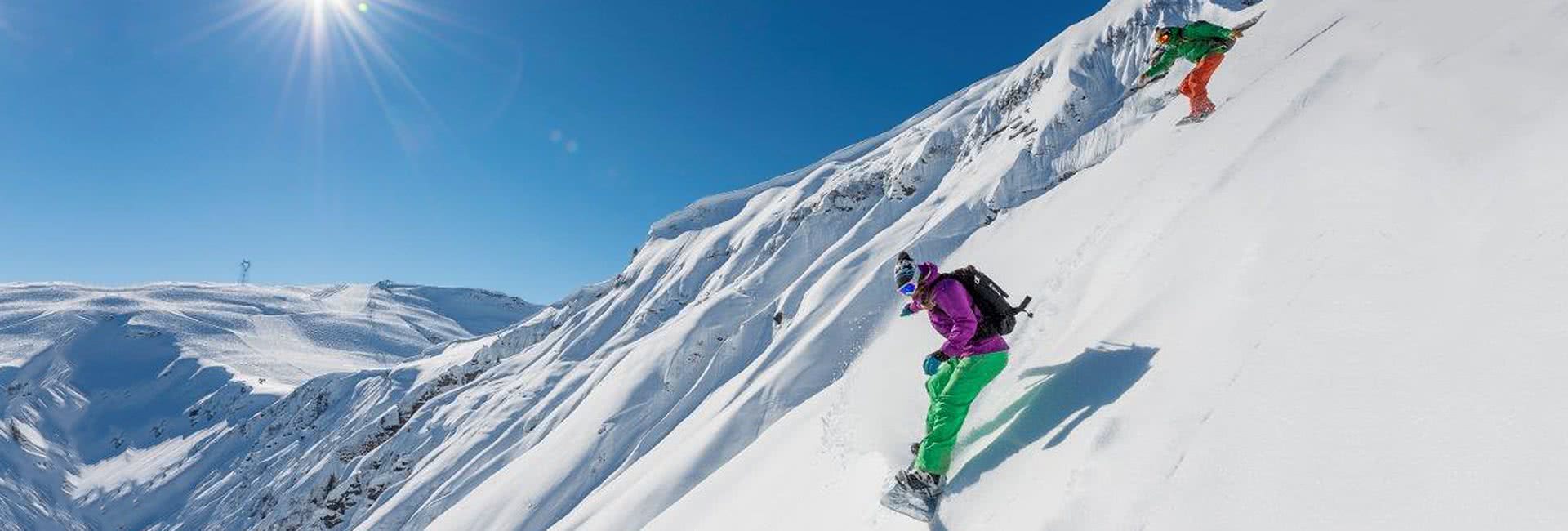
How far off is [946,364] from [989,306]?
0.72 m

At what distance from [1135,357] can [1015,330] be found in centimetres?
271

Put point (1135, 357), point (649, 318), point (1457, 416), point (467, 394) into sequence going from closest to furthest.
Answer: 1. point (1457, 416)
2. point (1135, 357)
3. point (649, 318)
4. point (467, 394)

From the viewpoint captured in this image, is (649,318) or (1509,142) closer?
(1509,142)

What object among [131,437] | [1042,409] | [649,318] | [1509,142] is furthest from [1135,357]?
[131,437]

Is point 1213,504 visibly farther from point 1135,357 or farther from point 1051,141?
point 1051,141

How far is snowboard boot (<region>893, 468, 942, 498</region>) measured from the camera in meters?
5.50

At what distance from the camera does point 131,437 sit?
11912 centimetres

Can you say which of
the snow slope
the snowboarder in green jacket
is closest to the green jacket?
the snowboarder in green jacket

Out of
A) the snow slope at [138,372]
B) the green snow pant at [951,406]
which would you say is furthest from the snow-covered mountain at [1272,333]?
the snow slope at [138,372]

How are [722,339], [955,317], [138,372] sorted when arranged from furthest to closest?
[138,372] → [722,339] → [955,317]

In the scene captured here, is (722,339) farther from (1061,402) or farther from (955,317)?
(1061,402)

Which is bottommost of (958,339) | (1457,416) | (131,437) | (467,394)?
(1457,416)

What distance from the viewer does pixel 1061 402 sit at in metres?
5.68

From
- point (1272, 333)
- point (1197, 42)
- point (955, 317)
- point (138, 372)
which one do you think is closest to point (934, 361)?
point (955, 317)
